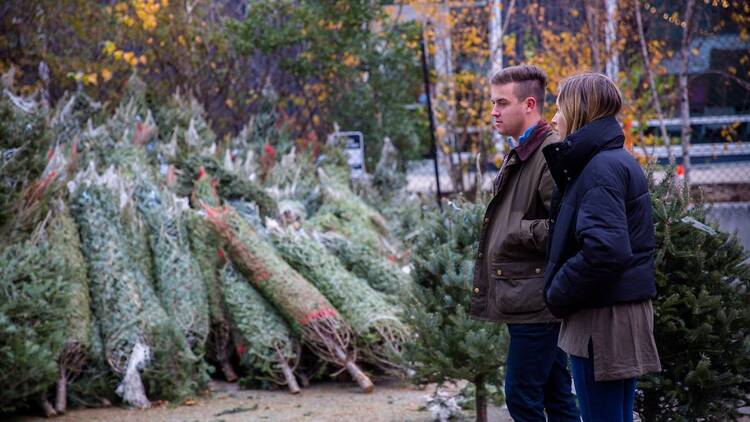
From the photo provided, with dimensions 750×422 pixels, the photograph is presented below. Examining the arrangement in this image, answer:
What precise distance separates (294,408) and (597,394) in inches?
146

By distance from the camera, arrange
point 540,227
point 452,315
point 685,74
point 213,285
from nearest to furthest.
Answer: point 540,227
point 452,315
point 213,285
point 685,74

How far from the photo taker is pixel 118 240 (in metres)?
7.08

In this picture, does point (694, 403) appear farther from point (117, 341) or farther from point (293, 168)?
point (293, 168)

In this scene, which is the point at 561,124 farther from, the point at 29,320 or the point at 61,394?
the point at 61,394

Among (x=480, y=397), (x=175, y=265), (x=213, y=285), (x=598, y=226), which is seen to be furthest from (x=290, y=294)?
(x=598, y=226)

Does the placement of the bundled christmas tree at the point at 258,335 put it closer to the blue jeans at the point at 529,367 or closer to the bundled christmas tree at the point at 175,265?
the bundled christmas tree at the point at 175,265

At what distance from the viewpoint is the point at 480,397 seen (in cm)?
556

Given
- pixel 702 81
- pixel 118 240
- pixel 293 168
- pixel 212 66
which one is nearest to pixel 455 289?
pixel 118 240

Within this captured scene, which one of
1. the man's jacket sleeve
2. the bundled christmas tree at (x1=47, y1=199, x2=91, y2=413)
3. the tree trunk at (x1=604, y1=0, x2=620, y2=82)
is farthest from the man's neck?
the tree trunk at (x1=604, y1=0, x2=620, y2=82)

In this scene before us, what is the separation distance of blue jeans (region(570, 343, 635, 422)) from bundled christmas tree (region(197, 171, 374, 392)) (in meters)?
3.73

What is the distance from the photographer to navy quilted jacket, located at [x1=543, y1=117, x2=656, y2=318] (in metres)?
3.09

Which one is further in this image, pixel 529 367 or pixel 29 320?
pixel 29 320

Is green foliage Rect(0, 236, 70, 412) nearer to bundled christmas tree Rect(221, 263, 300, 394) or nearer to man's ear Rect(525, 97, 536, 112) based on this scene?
bundled christmas tree Rect(221, 263, 300, 394)

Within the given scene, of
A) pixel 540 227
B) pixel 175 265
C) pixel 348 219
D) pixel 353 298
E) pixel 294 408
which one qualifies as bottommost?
pixel 294 408
